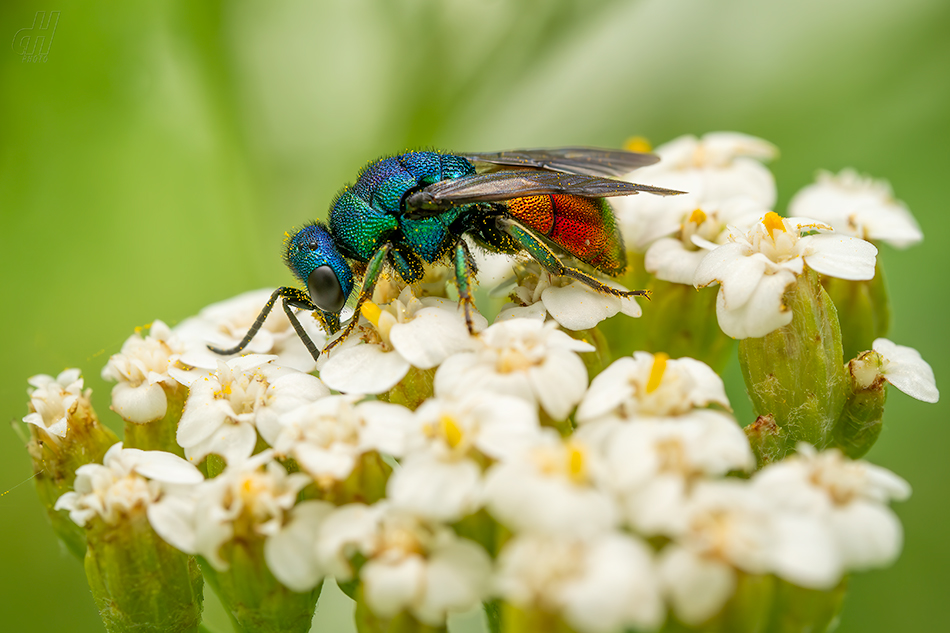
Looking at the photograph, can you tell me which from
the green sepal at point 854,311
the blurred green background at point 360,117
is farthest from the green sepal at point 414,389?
the blurred green background at point 360,117

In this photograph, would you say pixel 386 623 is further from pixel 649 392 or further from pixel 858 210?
pixel 858 210

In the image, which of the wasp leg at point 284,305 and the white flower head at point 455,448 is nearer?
the white flower head at point 455,448

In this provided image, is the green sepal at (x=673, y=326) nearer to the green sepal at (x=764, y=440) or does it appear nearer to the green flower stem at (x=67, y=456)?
the green sepal at (x=764, y=440)

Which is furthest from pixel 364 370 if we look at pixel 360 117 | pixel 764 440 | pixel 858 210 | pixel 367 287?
pixel 360 117

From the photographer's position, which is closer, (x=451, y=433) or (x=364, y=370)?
(x=451, y=433)

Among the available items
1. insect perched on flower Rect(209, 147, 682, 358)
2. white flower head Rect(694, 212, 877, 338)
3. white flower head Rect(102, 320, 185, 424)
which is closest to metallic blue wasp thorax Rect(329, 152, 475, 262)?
insect perched on flower Rect(209, 147, 682, 358)

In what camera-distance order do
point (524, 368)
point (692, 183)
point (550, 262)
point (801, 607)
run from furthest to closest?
point (692, 183) → point (550, 262) → point (524, 368) → point (801, 607)

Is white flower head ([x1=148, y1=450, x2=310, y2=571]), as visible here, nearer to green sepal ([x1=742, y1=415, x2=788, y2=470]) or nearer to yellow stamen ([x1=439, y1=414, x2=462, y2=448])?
yellow stamen ([x1=439, y1=414, x2=462, y2=448])
